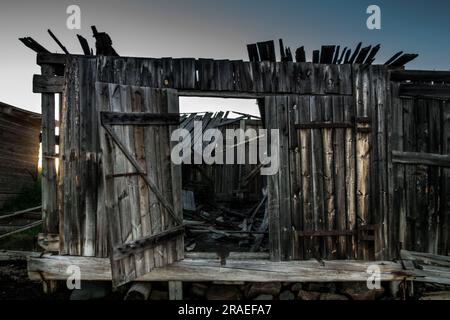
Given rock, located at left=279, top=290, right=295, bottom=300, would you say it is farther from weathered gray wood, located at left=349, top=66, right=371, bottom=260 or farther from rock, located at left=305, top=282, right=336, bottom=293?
weathered gray wood, located at left=349, top=66, right=371, bottom=260

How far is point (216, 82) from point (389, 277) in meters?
4.40

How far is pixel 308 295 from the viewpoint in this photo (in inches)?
193

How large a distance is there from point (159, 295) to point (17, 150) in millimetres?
10354

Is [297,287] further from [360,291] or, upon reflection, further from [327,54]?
[327,54]

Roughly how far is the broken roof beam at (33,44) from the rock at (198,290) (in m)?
4.72

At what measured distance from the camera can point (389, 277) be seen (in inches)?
191

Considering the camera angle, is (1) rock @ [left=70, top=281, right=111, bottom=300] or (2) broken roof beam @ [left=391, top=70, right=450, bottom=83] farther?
(2) broken roof beam @ [left=391, top=70, right=450, bottom=83]

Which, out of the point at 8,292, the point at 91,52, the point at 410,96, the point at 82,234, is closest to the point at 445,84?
the point at 410,96

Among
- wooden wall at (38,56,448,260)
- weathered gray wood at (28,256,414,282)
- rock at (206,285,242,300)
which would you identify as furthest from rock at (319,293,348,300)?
rock at (206,285,242,300)

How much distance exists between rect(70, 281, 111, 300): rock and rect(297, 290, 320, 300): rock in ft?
10.7

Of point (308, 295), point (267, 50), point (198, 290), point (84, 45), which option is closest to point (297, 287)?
point (308, 295)

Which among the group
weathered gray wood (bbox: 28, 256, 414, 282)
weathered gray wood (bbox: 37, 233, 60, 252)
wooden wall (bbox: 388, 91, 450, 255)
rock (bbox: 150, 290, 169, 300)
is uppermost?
wooden wall (bbox: 388, 91, 450, 255)

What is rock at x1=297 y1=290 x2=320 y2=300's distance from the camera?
16.0 feet

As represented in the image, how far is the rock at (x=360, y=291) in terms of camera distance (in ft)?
16.1
